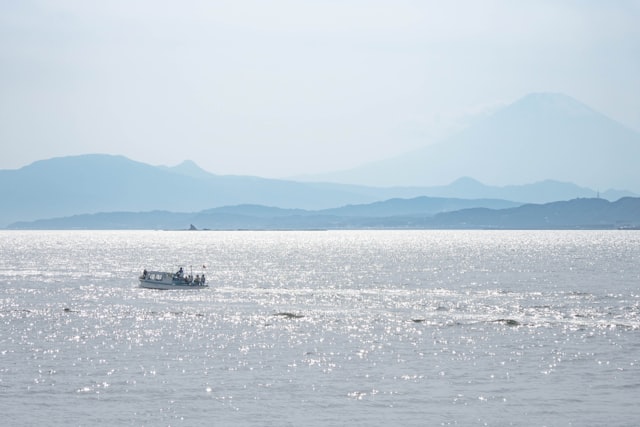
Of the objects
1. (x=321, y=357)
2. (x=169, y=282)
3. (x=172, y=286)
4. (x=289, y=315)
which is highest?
(x=169, y=282)

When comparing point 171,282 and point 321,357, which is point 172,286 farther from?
point 321,357

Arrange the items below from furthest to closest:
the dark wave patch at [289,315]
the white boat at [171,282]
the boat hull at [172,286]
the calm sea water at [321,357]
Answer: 1. the white boat at [171,282]
2. the boat hull at [172,286]
3. the dark wave patch at [289,315]
4. the calm sea water at [321,357]

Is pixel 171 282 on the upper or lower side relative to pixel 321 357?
upper

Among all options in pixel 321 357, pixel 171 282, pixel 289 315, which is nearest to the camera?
pixel 321 357

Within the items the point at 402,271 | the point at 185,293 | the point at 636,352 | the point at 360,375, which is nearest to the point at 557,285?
the point at 402,271

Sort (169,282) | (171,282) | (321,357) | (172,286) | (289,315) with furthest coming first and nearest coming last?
1. (169,282)
2. (171,282)
3. (172,286)
4. (289,315)
5. (321,357)

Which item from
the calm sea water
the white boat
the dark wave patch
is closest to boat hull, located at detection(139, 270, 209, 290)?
the white boat

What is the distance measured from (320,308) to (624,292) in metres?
44.2

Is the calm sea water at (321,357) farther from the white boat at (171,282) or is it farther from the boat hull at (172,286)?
the white boat at (171,282)

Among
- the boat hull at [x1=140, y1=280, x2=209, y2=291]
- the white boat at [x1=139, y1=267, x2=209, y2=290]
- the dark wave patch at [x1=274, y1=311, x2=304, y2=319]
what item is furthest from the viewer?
the white boat at [x1=139, y1=267, x2=209, y2=290]

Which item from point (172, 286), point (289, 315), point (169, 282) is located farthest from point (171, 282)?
point (289, 315)

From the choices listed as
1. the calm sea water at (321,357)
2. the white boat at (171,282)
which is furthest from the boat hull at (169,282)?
the calm sea water at (321,357)

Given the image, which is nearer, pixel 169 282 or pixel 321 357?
pixel 321 357

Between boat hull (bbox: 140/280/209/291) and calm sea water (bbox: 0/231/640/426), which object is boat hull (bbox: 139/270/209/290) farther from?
calm sea water (bbox: 0/231/640/426)
